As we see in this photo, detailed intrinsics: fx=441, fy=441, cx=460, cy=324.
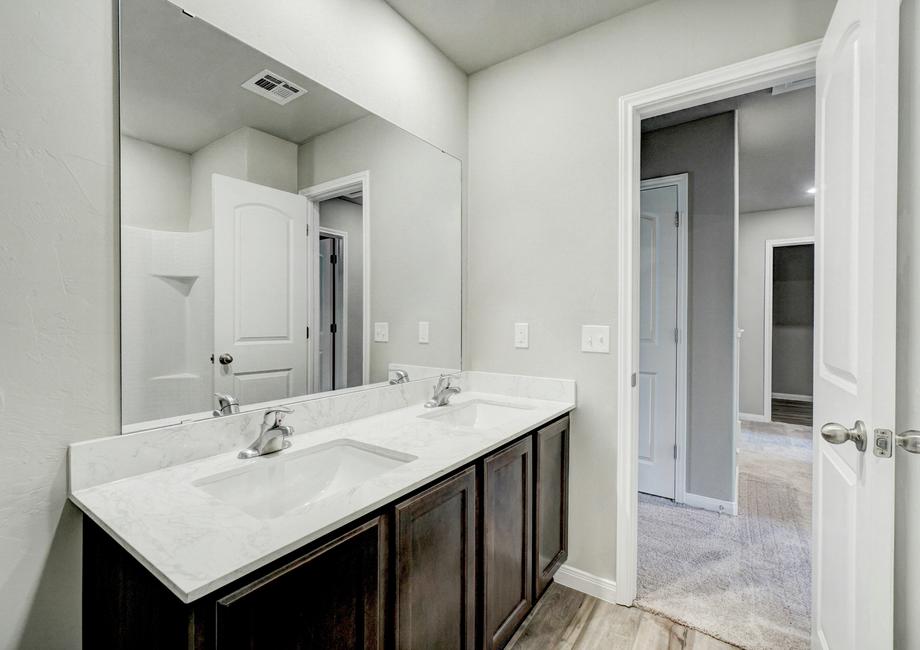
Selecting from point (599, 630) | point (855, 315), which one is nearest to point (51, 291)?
point (855, 315)

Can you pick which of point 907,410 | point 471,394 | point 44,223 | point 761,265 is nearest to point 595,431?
point 471,394

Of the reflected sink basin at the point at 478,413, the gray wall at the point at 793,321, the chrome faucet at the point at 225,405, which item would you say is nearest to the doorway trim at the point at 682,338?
the reflected sink basin at the point at 478,413

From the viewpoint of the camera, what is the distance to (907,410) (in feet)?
3.42

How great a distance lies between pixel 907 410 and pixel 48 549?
6.61 feet

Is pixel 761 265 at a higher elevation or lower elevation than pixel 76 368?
higher

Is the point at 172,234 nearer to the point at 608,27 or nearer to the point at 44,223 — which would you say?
the point at 44,223

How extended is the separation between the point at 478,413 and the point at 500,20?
1.79 metres

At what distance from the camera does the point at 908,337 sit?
3.45 ft

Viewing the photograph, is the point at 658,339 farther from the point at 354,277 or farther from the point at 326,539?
the point at 326,539

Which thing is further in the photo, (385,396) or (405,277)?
(405,277)

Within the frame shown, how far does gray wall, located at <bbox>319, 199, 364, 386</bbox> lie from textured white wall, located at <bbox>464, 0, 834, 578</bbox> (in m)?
0.75

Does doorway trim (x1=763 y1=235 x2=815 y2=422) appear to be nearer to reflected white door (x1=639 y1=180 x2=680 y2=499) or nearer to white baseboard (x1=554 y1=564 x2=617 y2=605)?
reflected white door (x1=639 y1=180 x2=680 y2=499)

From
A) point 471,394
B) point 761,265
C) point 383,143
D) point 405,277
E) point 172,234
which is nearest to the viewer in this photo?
point 172,234

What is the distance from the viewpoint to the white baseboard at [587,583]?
193cm
